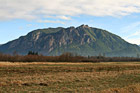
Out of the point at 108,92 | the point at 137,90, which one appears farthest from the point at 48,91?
the point at 137,90

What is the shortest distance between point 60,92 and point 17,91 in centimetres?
451

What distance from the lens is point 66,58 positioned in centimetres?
15788

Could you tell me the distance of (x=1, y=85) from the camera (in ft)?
74.7

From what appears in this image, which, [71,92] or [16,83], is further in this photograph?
[16,83]

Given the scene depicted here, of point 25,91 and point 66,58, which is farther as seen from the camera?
point 66,58

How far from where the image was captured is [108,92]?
59.7 ft

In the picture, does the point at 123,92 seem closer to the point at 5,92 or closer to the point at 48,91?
the point at 48,91

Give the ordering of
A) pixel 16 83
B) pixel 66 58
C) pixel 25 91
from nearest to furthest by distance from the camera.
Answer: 1. pixel 25 91
2. pixel 16 83
3. pixel 66 58

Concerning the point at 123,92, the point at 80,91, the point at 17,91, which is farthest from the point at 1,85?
the point at 123,92

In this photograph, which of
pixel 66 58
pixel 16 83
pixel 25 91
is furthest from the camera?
pixel 66 58

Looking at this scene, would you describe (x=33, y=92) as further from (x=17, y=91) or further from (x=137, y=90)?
(x=137, y=90)

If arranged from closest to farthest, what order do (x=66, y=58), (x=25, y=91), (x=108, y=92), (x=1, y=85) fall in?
(x=108, y=92) → (x=25, y=91) → (x=1, y=85) → (x=66, y=58)

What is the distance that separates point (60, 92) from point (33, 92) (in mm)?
2758

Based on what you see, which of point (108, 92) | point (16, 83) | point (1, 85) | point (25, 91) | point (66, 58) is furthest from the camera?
point (66, 58)
